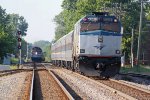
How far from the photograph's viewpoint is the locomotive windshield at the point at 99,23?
82.1 ft

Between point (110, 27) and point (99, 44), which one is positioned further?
point (110, 27)

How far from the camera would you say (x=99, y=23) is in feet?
82.6

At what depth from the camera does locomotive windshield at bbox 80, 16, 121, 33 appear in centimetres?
2503

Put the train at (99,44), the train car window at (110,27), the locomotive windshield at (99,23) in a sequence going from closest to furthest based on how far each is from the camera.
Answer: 1. the train at (99,44)
2. the train car window at (110,27)
3. the locomotive windshield at (99,23)

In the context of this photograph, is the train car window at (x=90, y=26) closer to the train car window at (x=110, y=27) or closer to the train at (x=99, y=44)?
the train at (x=99, y=44)

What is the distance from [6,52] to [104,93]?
34646mm

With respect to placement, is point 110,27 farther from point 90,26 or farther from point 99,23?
point 90,26

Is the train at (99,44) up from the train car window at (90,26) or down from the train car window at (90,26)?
down

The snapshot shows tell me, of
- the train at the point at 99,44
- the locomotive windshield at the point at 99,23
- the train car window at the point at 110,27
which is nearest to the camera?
the train at the point at 99,44

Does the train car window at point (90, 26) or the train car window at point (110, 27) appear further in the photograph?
the train car window at point (90, 26)

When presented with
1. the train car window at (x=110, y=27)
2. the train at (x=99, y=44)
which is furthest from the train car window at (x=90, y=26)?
the train car window at (x=110, y=27)

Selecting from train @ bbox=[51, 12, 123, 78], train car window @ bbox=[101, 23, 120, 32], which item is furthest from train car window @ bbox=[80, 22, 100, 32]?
train car window @ bbox=[101, 23, 120, 32]

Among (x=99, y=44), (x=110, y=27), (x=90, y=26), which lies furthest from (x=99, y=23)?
(x=99, y=44)

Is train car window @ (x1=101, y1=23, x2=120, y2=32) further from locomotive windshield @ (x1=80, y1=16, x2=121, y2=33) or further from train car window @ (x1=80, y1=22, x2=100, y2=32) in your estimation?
train car window @ (x1=80, y1=22, x2=100, y2=32)
